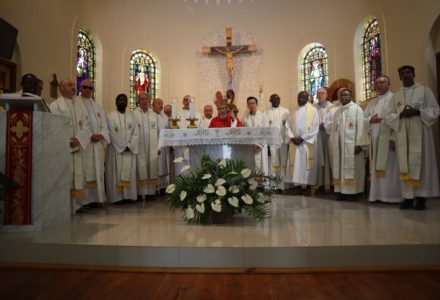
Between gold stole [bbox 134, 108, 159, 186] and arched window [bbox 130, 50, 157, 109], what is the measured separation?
15.1ft

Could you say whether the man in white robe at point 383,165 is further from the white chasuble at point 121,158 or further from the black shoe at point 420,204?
the white chasuble at point 121,158

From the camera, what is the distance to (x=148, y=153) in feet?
24.0

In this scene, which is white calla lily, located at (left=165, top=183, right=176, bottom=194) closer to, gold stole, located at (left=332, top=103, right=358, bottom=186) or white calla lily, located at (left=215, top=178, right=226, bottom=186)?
white calla lily, located at (left=215, top=178, right=226, bottom=186)

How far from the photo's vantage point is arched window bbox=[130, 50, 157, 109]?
11828mm

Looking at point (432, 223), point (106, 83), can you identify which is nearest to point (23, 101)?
point (432, 223)

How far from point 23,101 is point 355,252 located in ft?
12.7

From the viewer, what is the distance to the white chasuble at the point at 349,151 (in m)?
6.48

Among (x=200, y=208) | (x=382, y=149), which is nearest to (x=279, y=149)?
(x=382, y=149)

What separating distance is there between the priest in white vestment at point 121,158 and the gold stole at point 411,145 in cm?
448

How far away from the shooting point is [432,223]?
4.25 metres

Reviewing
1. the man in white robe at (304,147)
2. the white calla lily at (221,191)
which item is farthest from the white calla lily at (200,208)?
the man in white robe at (304,147)

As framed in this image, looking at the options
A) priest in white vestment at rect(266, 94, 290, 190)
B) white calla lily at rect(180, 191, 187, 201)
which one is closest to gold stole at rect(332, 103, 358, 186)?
priest in white vestment at rect(266, 94, 290, 190)

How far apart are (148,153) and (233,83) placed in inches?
231

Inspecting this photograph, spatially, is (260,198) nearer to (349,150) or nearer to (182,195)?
(182,195)
